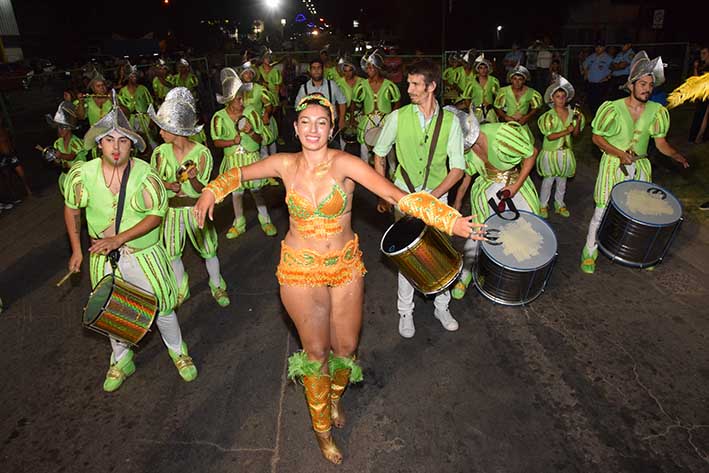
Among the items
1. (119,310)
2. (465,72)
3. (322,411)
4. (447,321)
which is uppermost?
(119,310)

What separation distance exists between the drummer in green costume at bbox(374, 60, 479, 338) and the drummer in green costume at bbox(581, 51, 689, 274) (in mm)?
2036

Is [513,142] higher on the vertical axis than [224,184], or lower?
lower

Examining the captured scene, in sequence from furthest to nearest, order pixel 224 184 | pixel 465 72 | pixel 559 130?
1. pixel 465 72
2. pixel 559 130
3. pixel 224 184

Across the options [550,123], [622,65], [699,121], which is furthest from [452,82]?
[550,123]

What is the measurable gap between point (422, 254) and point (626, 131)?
10.5 ft

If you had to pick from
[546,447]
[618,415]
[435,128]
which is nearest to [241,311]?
[435,128]

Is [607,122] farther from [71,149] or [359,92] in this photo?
[71,149]

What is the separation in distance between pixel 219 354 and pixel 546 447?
2.91m

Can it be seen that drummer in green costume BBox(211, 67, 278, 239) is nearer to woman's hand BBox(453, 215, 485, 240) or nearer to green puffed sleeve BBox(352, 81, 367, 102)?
green puffed sleeve BBox(352, 81, 367, 102)

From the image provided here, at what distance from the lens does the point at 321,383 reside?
3201 mm

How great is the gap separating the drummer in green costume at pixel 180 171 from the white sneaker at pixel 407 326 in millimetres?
2141

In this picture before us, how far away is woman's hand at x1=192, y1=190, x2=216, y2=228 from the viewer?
9.76ft

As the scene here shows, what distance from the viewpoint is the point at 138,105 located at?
35.9 ft

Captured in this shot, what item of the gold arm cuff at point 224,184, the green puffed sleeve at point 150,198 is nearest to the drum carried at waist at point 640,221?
the gold arm cuff at point 224,184
